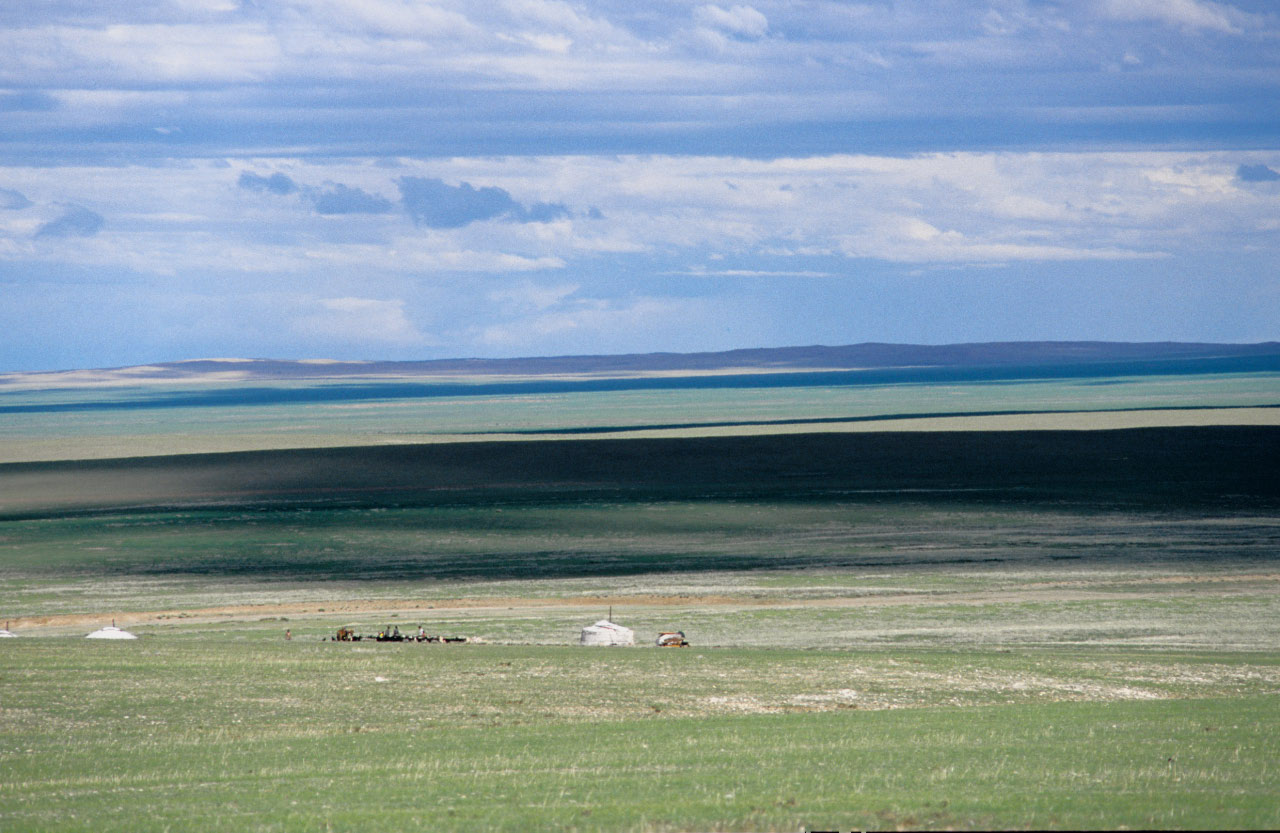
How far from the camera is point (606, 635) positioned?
44656 millimetres

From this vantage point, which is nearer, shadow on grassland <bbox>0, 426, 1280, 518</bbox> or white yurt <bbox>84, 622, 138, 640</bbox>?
white yurt <bbox>84, 622, 138, 640</bbox>

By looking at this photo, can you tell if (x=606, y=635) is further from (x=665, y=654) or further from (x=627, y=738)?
(x=627, y=738)

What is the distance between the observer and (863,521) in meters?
77.9

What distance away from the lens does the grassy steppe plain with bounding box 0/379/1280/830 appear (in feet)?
68.3

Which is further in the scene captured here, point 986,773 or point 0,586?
point 0,586

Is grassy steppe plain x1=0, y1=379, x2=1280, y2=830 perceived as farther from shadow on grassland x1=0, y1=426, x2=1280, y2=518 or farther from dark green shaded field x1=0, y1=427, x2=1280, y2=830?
shadow on grassland x1=0, y1=426, x2=1280, y2=518

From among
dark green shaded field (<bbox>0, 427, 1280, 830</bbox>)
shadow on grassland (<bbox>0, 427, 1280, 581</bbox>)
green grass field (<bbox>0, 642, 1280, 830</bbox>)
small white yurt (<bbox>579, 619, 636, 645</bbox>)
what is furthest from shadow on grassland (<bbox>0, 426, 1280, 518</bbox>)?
green grass field (<bbox>0, 642, 1280, 830</bbox>)

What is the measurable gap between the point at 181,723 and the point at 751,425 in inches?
5436

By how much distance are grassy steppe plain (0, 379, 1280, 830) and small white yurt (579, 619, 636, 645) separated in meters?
1.79

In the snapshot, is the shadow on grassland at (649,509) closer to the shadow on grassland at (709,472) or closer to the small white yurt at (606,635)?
the shadow on grassland at (709,472)

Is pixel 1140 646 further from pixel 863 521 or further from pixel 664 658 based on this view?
pixel 863 521

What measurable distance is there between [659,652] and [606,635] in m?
3.79

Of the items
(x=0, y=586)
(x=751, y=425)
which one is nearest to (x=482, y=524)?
(x=0, y=586)

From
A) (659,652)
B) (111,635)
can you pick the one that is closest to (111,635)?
(111,635)
